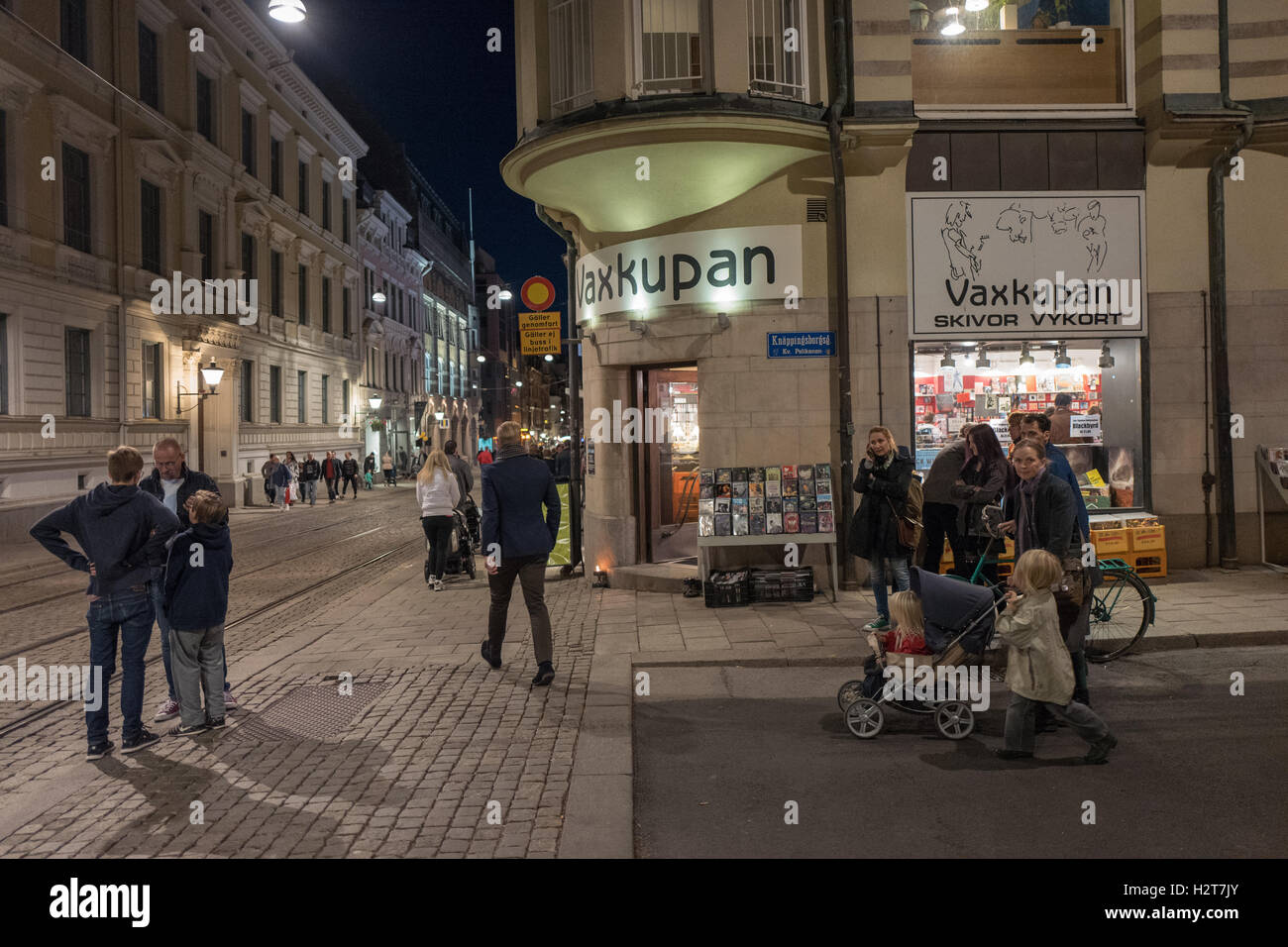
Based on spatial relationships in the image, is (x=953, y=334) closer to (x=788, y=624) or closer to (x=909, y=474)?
(x=909, y=474)

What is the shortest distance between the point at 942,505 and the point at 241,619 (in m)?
7.32

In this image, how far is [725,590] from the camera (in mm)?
10062

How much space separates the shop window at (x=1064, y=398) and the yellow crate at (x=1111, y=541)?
796 mm

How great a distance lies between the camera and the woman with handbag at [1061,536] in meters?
5.76

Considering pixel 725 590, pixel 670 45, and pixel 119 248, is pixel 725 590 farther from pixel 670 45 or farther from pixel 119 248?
pixel 119 248

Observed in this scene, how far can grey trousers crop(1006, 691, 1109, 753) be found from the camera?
5.30 meters

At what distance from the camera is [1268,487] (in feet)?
37.0

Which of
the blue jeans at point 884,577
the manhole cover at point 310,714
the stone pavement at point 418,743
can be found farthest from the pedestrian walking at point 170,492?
the blue jeans at point 884,577

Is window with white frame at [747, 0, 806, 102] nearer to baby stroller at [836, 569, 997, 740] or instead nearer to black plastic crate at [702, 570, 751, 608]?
black plastic crate at [702, 570, 751, 608]

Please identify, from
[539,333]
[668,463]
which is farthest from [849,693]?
[539,333]

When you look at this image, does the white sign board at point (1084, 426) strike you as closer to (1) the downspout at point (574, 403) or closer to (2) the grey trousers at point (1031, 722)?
(1) the downspout at point (574, 403)

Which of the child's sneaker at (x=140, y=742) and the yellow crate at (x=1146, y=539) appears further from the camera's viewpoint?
the yellow crate at (x=1146, y=539)

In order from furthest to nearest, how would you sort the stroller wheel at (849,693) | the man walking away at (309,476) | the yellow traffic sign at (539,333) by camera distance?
the man walking away at (309,476) < the yellow traffic sign at (539,333) < the stroller wheel at (849,693)

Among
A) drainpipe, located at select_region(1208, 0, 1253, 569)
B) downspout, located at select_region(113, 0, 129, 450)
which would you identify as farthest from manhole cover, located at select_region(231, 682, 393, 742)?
downspout, located at select_region(113, 0, 129, 450)
